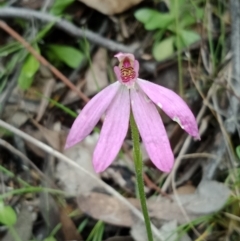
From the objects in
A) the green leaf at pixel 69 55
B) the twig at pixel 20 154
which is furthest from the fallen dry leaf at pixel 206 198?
the green leaf at pixel 69 55

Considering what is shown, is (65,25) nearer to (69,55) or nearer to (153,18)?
(69,55)

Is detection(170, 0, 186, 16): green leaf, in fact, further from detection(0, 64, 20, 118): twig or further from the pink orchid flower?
the pink orchid flower

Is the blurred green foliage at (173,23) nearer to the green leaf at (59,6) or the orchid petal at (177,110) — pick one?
the green leaf at (59,6)

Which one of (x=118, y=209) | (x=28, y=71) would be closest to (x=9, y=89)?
(x=28, y=71)

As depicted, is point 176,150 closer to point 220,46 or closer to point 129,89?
point 220,46

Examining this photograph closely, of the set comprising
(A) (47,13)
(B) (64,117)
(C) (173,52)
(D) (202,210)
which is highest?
(A) (47,13)

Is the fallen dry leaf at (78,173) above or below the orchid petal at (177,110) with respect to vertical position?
below

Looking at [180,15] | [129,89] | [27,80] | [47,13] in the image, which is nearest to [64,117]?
[27,80]
